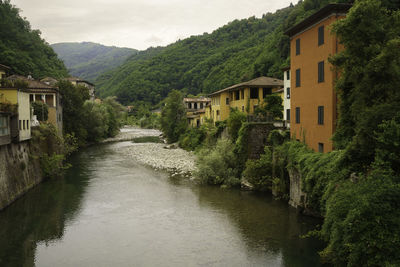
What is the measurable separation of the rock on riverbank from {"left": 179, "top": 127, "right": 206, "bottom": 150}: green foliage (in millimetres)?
1825

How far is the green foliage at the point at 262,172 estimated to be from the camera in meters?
27.6

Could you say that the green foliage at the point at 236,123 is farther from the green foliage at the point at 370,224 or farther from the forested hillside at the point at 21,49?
the forested hillside at the point at 21,49

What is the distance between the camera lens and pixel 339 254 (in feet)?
38.7

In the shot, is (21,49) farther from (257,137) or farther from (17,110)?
(257,137)

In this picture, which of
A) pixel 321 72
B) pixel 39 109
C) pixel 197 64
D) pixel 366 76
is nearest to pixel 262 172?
pixel 321 72

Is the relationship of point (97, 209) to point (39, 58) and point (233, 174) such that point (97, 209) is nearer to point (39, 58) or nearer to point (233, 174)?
point (233, 174)

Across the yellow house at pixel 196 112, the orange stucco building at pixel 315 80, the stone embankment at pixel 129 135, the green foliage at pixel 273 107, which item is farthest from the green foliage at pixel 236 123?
the stone embankment at pixel 129 135

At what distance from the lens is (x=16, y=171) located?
84.4 ft

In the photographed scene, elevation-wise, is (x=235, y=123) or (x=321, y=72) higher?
(x=321, y=72)

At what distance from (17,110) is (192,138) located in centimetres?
3217

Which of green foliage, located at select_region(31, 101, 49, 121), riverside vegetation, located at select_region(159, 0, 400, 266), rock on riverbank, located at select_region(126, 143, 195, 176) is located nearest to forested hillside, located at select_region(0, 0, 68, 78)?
green foliage, located at select_region(31, 101, 49, 121)

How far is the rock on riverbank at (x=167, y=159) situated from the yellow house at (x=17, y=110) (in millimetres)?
15497

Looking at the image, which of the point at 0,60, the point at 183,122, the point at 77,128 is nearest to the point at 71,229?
the point at 77,128

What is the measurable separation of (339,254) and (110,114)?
7544cm
